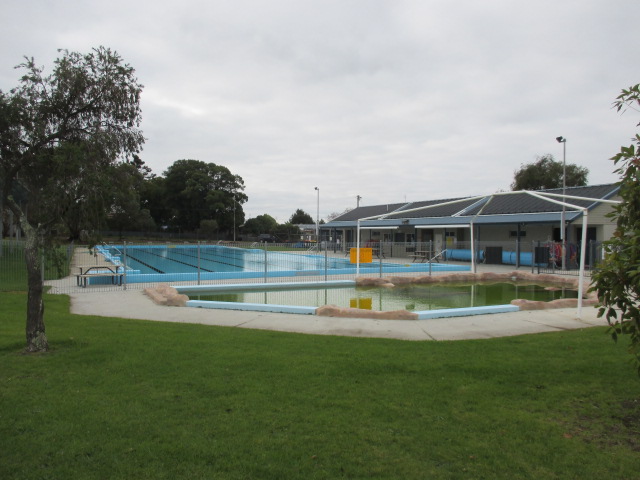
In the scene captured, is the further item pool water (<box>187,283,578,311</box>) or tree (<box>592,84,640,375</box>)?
pool water (<box>187,283,578,311</box>)

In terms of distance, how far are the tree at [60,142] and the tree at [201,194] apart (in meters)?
67.2

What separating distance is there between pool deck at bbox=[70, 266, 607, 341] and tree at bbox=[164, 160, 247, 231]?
62850 mm

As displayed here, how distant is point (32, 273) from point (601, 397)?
767 cm

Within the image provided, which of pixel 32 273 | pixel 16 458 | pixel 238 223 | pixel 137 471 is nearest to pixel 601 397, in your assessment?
pixel 137 471

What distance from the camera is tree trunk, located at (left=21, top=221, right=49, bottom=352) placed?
670 centimetres

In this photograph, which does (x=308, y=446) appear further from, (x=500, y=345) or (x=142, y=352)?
(x=500, y=345)

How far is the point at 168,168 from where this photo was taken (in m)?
79.2

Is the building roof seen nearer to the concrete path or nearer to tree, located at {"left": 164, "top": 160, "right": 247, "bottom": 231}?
the concrete path

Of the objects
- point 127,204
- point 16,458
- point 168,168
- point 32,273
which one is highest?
point 168,168

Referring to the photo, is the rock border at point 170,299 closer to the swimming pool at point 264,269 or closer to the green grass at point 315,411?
the swimming pool at point 264,269

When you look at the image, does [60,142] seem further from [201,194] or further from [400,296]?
[201,194]

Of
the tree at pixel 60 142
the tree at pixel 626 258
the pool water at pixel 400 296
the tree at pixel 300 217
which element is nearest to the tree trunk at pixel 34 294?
the tree at pixel 60 142

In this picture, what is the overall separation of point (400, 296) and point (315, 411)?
12.2 metres

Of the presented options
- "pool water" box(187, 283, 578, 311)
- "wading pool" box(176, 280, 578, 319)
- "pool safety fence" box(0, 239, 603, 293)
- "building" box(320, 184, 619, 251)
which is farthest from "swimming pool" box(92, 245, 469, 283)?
"building" box(320, 184, 619, 251)
